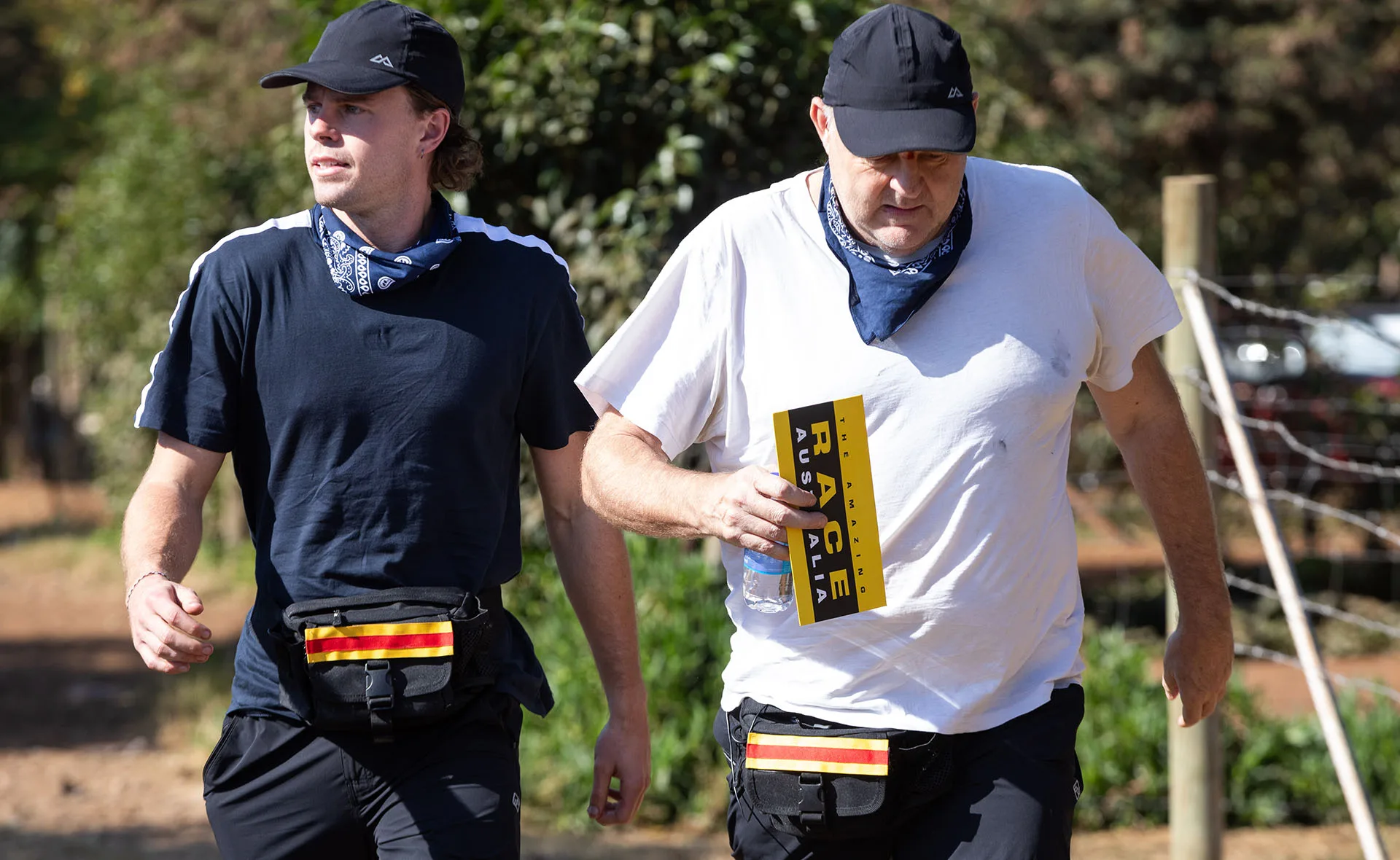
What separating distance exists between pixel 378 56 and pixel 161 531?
93 cm

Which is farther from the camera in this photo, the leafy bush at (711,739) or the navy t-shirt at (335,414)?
the leafy bush at (711,739)

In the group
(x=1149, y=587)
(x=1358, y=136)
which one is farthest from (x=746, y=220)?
(x=1358, y=136)

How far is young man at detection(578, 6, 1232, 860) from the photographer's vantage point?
102 inches

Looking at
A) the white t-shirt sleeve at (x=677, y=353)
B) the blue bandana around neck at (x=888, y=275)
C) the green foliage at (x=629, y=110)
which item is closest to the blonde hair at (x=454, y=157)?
the white t-shirt sleeve at (x=677, y=353)

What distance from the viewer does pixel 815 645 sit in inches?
105

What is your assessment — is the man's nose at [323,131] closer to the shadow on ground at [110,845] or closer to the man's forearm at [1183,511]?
the man's forearm at [1183,511]

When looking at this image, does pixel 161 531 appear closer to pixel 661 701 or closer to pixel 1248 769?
pixel 661 701

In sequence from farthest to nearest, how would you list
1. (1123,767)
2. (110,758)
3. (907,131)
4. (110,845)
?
(110,758), (110,845), (1123,767), (907,131)

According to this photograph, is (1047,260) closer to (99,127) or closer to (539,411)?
(539,411)

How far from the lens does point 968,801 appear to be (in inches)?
106

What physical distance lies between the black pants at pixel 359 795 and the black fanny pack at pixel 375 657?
7cm

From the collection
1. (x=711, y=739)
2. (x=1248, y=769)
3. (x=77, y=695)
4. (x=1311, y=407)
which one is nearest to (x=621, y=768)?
(x=711, y=739)

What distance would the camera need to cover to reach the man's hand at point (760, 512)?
7.79ft

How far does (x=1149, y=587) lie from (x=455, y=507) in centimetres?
1037
